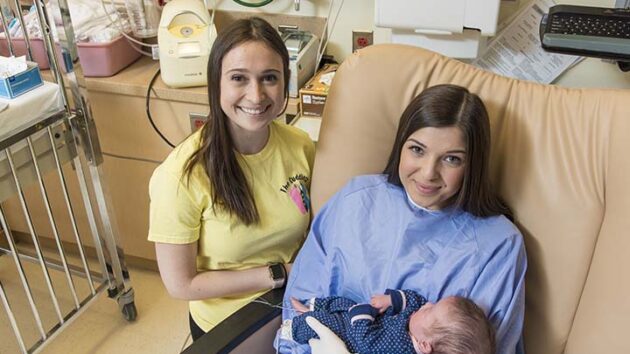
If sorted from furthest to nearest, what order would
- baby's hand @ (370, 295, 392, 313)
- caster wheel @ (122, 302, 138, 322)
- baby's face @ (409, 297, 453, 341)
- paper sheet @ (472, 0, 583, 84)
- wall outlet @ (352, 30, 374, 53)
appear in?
caster wheel @ (122, 302, 138, 322) → wall outlet @ (352, 30, 374, 53) → paper sheet @ (472, 0, 583, 84) → baby's hand @ (370, 295, 392, 313) → baby's face @ (409, 297, 453, 341)

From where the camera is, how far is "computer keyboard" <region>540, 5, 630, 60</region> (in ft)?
4.53

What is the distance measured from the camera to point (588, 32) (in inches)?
55.7

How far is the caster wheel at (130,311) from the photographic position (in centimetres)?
207

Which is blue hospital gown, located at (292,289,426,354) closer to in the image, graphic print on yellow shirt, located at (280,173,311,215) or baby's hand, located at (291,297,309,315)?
baby's hand, located at (291,297,309,315)

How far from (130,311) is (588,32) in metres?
1.74

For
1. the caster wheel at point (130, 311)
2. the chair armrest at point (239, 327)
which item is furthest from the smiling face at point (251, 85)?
the caster wheel at point (130, 311)

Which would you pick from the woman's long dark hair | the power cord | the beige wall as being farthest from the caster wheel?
the woman's long dark hair

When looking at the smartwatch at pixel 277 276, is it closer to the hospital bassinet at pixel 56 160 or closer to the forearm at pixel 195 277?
the forearm at pixel 195 277

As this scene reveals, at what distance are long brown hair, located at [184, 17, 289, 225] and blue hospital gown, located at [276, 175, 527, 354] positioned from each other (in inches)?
8.2

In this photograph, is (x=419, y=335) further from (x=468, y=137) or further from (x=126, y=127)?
(x=126, y=127)

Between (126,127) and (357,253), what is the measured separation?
1.05 metres

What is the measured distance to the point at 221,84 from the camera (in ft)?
3.76

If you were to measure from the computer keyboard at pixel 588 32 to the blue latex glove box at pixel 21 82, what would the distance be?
137 cm

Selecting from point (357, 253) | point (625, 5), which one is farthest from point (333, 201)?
point (625, 5)
